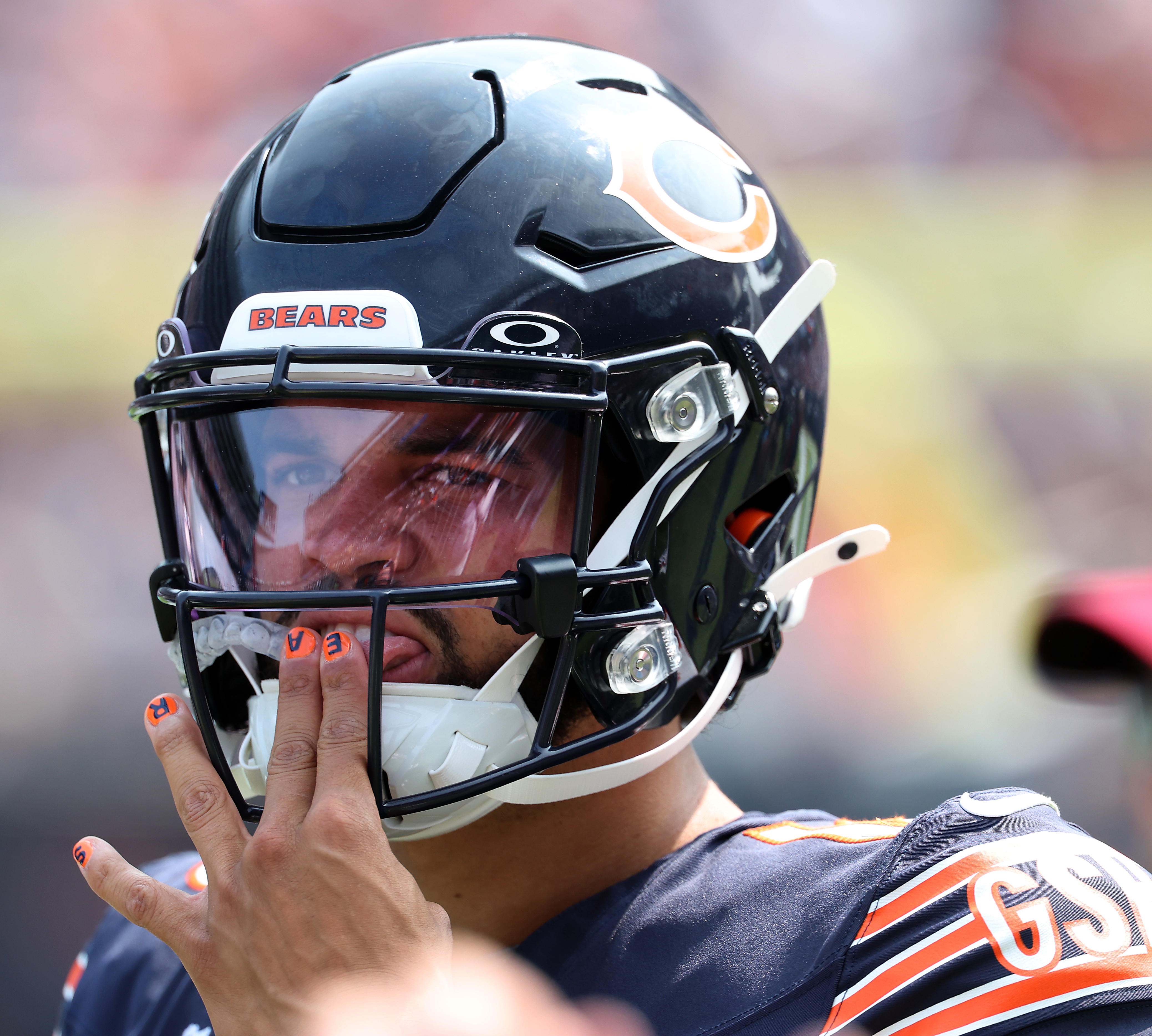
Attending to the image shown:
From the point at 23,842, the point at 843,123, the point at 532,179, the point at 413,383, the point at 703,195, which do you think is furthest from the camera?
the point at 843,123

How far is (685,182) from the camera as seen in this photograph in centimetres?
148

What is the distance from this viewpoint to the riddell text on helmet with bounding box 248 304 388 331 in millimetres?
1266

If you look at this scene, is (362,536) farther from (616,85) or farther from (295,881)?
(616,85)

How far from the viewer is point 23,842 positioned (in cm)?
385

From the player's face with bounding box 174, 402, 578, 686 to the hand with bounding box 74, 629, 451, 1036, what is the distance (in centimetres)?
9

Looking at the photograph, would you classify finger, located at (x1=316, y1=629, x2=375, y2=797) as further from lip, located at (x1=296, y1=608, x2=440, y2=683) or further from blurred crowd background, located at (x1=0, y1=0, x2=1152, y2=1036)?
blurred crowd background, located at (x1=0, y1=0, x2=1152, y2=1036)

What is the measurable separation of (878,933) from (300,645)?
2.31 ft

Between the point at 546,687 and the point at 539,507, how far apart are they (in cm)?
22

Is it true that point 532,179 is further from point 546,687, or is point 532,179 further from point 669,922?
point 669,922

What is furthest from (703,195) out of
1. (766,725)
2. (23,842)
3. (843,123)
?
(843,123)

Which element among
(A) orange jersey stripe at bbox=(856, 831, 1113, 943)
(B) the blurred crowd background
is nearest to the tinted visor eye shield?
(A) orange jersey stripe at bbox=(856, 831, 1113, 943)

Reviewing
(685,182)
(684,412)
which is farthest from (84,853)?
(685,182)

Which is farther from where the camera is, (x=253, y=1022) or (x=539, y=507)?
(x=539, y=507)

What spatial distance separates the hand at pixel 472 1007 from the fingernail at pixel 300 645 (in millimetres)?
353
